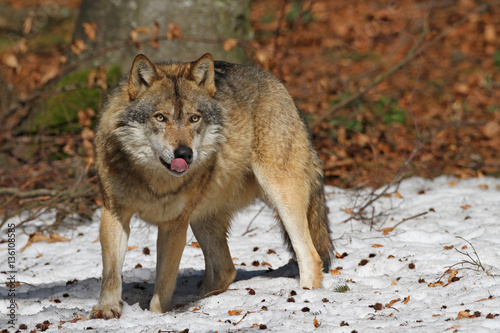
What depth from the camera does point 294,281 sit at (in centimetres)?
560

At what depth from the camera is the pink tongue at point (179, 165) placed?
437cm

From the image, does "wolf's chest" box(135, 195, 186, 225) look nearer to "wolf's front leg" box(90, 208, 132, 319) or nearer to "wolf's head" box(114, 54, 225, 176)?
"wolf's front leg" box(90, 208, 132, 319)

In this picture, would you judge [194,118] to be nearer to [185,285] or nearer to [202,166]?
[202,166]

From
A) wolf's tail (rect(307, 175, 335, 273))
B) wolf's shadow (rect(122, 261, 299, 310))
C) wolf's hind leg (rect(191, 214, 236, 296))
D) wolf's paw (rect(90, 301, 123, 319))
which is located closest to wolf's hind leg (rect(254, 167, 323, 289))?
wolf's tail (rect(307, 175, 335, 273))

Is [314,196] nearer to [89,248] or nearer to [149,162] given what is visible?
[149,162]

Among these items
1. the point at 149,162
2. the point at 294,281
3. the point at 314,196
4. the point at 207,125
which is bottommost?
the point at 294,281

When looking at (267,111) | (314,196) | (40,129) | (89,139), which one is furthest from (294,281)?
(40,129)

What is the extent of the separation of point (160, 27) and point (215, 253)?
4.71 m

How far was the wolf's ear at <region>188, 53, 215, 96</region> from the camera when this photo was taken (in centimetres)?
492

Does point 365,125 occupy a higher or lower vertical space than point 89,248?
higher

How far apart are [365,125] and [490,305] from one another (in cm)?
616

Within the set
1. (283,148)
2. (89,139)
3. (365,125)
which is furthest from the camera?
(365,125)

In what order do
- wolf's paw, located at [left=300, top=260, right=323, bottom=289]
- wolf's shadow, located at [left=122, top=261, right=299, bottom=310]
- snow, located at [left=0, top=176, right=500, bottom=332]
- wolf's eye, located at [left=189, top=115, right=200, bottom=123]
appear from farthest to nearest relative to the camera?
wolf's shadow, located at [left=122, top=261, right=299, bottom=310] → wolf's paw, located at [left=300, top=260, right=323, bottom=289] → wolf's eye, located at [left=189, top=115, right=200, bottom=123] → snow, located at [left=0, top=176, right=500, bottom=332]

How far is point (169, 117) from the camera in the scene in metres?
4.59
